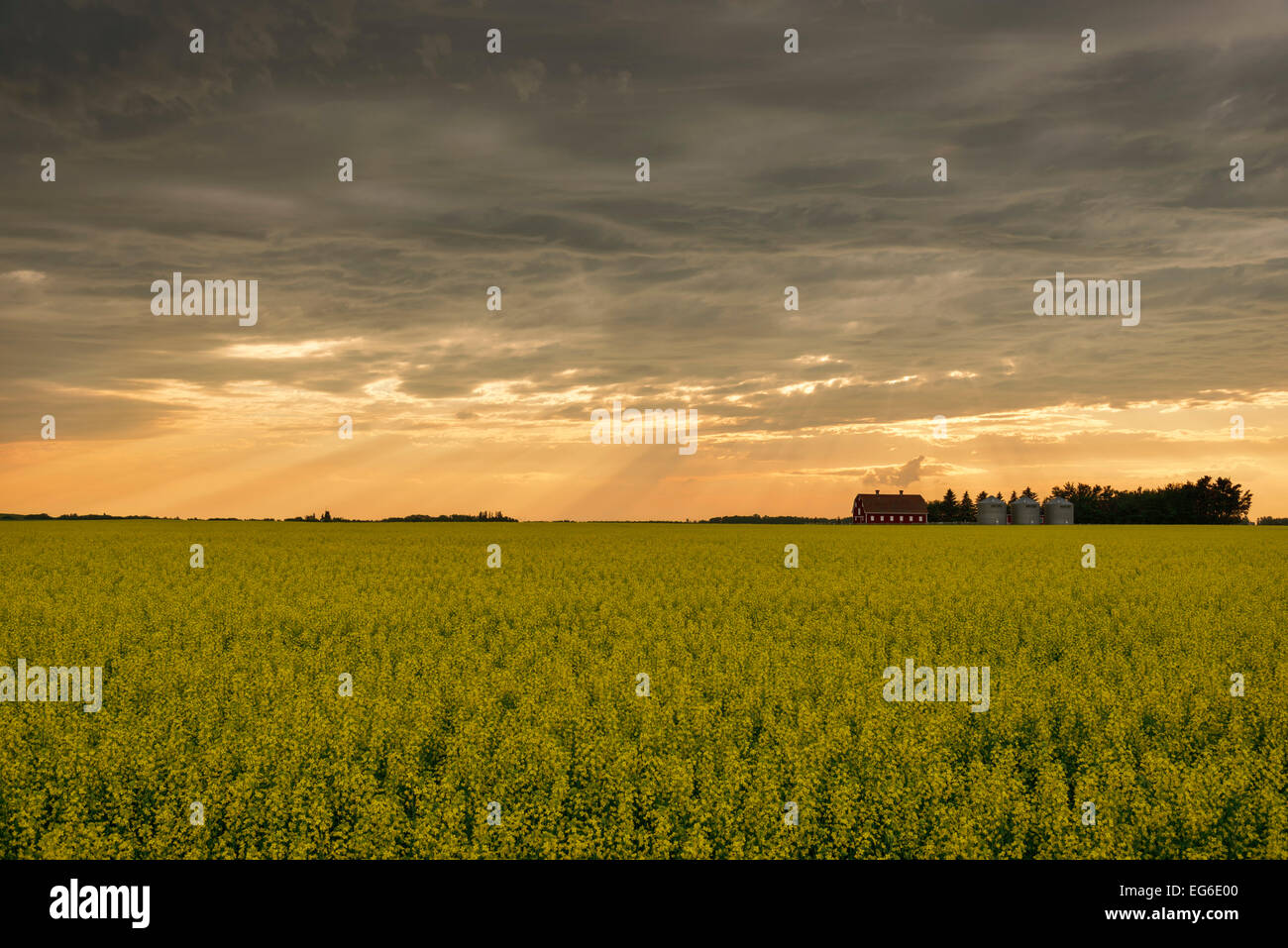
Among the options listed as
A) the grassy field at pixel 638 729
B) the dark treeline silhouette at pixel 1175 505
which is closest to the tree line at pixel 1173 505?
Answer: the dark treeline silhouette at pixel 1175 505

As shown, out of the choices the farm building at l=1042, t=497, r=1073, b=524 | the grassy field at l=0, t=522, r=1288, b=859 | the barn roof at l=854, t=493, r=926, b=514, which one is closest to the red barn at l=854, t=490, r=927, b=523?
the barn roof at l=854, t=493, r=926, b=514

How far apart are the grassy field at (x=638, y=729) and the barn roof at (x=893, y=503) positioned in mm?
103385

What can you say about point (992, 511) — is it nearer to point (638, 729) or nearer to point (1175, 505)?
point (1175, 505)

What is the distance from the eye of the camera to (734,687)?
14195mm

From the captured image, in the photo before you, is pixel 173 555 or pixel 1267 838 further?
pixel 173 555

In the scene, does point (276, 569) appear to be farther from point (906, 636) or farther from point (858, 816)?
point (858, 816)

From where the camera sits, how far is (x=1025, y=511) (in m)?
125

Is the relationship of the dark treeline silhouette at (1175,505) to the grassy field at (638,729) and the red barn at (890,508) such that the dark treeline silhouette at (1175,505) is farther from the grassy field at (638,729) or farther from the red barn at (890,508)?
the grassy field at (638,729)

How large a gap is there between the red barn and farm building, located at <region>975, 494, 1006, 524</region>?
809cm

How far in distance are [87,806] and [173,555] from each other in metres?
34.2

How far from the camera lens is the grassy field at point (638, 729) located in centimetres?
904

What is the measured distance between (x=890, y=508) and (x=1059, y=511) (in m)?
21.7

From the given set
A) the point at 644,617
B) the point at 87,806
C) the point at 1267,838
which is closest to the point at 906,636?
the point at 644,617

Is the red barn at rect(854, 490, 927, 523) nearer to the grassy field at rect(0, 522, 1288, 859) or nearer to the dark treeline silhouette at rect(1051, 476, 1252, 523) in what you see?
the dark treeline silhouette at rect(1051, 476, 1252, 523)
